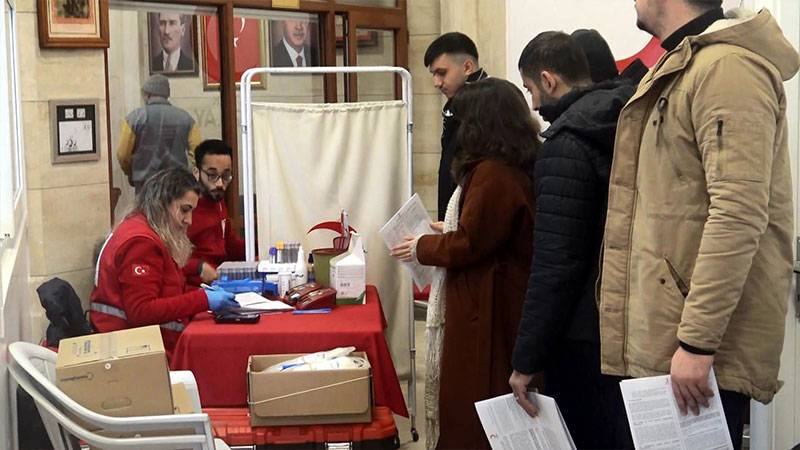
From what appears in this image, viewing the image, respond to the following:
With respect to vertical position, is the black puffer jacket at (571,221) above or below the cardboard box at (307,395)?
above

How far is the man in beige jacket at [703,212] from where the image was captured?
76.3 inches

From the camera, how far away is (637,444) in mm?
2066

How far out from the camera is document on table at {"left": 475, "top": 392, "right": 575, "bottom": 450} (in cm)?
248

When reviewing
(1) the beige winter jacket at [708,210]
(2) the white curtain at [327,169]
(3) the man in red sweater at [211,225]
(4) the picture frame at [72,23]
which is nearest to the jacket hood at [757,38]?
(1) the beige winter jacket at [708,210]

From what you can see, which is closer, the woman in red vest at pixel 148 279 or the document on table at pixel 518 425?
the document on table at pixel 518 425

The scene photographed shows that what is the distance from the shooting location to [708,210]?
199 centimetres

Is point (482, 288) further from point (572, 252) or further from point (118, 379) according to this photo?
point (118, 379)

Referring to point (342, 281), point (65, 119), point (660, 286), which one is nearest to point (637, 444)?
point (660, 286)

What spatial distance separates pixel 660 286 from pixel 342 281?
1.97 m

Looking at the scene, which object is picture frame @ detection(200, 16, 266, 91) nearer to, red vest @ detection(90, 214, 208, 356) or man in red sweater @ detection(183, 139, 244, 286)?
man in red sweater @ detection(183, 139, 244, 286)

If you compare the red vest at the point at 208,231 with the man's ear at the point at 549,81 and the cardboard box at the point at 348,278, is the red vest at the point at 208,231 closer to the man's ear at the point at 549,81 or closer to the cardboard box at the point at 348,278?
the cardboard box at the point at 348,278

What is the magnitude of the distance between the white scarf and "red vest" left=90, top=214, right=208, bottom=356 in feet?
2.55

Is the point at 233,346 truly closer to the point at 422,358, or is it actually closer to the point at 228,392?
the point at 228,392

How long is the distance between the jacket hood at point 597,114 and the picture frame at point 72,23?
3.09 m
